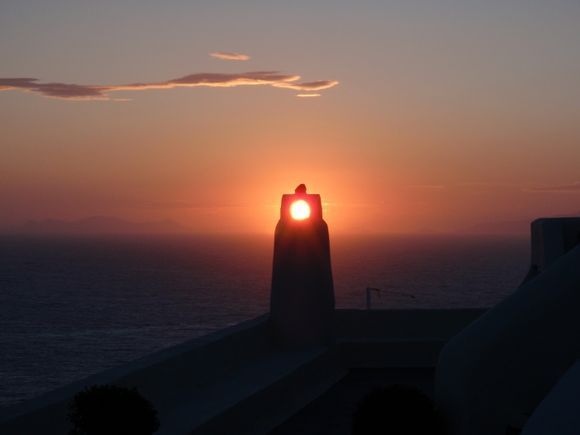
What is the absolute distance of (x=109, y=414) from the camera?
26.0ft

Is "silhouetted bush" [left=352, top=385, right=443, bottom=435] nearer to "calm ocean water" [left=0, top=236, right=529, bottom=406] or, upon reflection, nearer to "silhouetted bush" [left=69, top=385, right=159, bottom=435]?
"silhouetted bush" [left=69, top=385, right=159, bottom=435]

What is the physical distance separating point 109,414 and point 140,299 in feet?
353

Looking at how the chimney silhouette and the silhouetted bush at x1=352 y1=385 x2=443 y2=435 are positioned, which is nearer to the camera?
the silhouetted bush at x1=352 y1=385 x2=443 y2=435

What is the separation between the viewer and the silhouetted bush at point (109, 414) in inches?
311

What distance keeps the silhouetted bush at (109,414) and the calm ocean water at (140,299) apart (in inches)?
2096

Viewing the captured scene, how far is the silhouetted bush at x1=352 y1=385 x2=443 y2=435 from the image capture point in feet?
30.4

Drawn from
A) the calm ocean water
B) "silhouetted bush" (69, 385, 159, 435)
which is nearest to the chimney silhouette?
"silhouetted bush" (69, 385, 159, 435)

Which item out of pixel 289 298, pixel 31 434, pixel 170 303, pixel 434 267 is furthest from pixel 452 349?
pixel 434 267

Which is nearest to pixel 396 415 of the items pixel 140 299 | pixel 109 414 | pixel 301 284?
pixel 109 414

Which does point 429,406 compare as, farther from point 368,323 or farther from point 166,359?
point 368,323

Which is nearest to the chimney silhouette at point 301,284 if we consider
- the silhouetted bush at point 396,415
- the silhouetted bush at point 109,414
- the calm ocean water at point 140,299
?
the silhouetted bush at point 396,415

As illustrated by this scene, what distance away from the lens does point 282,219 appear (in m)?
15.5

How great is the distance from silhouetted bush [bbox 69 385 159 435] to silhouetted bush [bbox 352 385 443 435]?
98.8 inches

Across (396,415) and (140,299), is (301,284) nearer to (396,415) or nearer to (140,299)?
(396,415)
